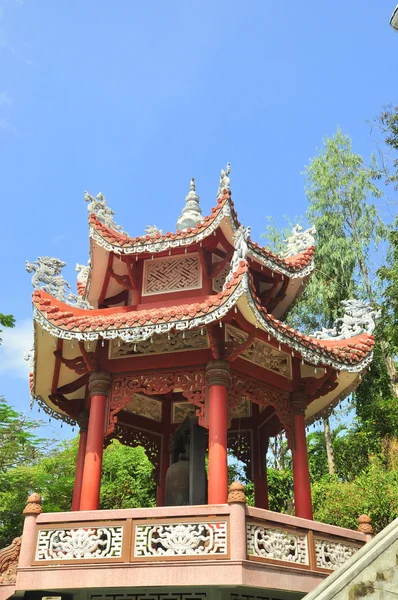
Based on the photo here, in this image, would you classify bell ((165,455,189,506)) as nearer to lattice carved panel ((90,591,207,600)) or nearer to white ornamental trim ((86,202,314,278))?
lattice carved panel ((90,591,207,600))

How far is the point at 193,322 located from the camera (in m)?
8.87

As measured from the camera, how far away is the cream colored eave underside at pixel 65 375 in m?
10.2

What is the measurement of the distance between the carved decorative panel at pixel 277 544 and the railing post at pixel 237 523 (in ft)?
0.63

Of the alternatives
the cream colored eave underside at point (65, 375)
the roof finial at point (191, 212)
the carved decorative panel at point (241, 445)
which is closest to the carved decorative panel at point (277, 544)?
the cream colored eave underside at point (65, 375)

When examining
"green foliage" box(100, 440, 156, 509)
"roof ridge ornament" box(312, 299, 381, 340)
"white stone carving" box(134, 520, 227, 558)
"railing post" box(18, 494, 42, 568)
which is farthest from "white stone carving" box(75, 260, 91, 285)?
"green foliage" box(100, 440, 156, 509)

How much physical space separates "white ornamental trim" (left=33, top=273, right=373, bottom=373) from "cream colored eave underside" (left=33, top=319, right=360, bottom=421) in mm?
751

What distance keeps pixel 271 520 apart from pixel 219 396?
2.04 metres

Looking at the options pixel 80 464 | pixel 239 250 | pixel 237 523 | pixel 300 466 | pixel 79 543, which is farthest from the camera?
pixel 80 464

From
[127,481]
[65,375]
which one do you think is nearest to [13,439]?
[127,481]

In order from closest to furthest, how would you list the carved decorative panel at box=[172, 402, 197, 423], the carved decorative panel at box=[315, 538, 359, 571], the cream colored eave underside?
the carved decorative panel at box=[315, 538, 359, 571]
the cream colored eave underside
the carved decorative panel at box=[172, 402, 197, 423]

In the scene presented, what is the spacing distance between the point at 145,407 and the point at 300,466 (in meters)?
3.64

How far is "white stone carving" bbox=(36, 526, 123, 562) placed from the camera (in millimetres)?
7711

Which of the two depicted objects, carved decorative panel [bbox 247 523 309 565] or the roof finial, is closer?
carved decorative panel [bbox 247 523 309 565]

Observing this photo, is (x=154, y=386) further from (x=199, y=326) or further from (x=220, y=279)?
(x=220, y=279)
